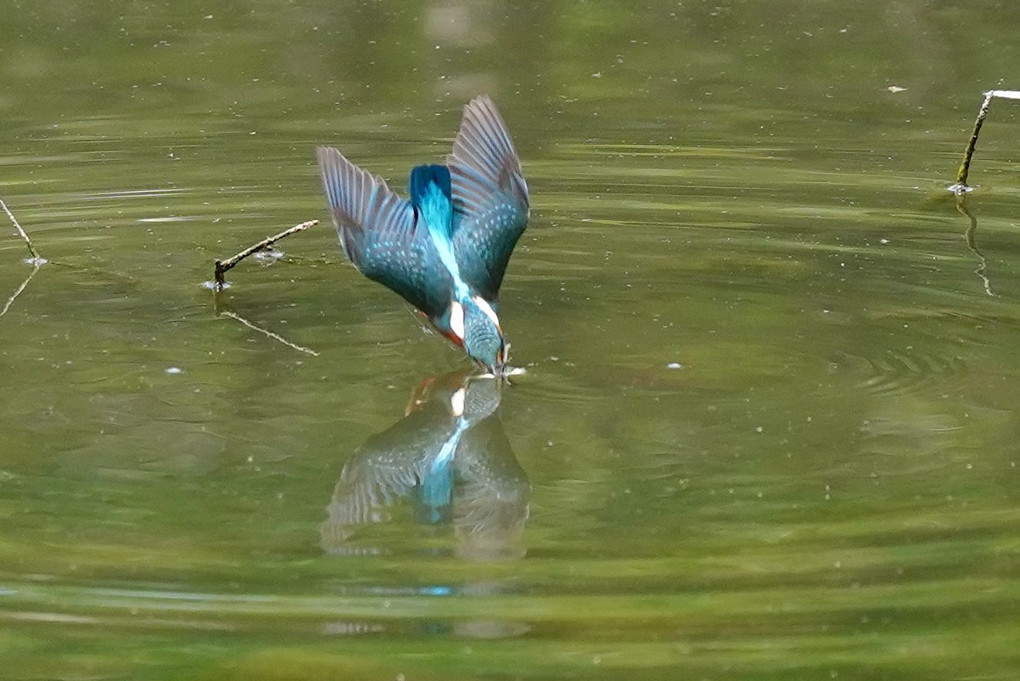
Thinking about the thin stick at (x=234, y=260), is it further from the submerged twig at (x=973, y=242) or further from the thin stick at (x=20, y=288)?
the submerged twig at (x=973, y=242)

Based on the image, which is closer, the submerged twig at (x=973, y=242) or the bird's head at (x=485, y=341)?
the bird's head at (x=485, y=341)

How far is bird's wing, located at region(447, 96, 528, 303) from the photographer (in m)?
5.25

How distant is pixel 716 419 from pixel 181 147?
384 cm

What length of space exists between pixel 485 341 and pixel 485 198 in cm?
63

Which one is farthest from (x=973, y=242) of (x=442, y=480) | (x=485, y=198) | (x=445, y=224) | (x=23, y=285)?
(x=23, y=285)

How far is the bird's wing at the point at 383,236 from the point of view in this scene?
203 inches

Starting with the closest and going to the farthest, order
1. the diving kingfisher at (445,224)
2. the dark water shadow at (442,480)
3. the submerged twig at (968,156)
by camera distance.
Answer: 1. the dark water shadow at (442,480)
2. the diving kingfisher at (445,224)
3. the submerged twig at (968,156)

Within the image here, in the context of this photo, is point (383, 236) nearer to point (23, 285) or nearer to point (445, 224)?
point (445, 224)

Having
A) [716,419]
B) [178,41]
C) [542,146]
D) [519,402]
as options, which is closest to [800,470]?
[716,419]

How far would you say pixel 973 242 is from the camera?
21.1 feet

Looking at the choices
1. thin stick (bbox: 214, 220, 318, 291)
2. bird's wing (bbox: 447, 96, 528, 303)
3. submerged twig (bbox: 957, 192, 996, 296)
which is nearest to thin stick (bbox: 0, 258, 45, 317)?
thin stick (bbox: 214, 220, 318, 291)

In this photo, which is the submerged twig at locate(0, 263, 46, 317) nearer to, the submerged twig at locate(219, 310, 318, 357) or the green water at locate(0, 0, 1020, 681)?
the green water at locate(0, 0, 1020, 681)

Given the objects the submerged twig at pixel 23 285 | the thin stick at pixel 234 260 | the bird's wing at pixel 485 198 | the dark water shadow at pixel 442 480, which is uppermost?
the bird's wing at pixel 485 198

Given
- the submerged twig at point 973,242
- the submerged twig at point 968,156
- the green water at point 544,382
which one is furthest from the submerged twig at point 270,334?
the submerged twig at point 968,156
